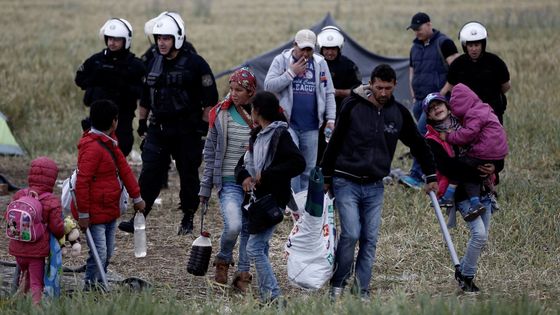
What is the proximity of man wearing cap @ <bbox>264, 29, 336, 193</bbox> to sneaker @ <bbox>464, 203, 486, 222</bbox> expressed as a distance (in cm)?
236

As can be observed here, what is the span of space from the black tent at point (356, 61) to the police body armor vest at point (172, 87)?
282 inches

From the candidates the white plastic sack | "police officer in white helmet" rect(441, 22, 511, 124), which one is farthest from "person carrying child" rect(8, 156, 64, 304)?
"police officer in white helmet" rect(441, 22, 511, 124)

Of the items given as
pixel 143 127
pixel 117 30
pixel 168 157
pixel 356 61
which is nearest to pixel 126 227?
pixel 168 157

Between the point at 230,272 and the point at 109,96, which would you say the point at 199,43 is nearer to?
the point at 109,96

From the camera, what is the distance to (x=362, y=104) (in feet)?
25.2

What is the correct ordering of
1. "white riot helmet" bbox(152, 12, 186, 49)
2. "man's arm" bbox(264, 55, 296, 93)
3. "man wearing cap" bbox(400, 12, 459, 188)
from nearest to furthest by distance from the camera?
1. "man's arm" bbox(264, 55, 296, 93)
2. "white riot helmet" bbox(152, 12, 186, 49)
3. "man wearing cap" bbox(400, 12, 459, 188)

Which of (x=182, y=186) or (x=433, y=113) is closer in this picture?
(x=433, y=113)

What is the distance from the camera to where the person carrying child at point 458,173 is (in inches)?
316

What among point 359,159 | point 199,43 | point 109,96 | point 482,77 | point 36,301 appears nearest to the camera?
point 36,301

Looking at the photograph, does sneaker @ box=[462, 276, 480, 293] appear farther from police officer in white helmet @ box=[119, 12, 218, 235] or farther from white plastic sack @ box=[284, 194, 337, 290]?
police officer in white helmet @ box=[119, 12, 218, 235]

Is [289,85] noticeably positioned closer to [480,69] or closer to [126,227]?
[480,69]

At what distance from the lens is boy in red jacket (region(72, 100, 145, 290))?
7.69 m

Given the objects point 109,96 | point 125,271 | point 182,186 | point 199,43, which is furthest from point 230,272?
point 199,43

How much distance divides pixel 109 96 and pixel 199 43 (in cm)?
1908
